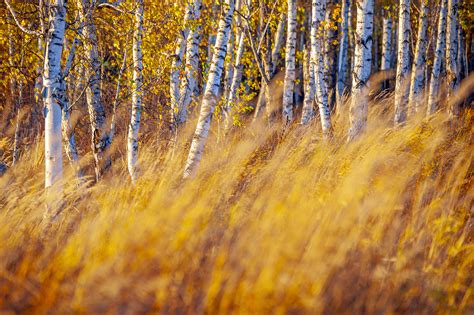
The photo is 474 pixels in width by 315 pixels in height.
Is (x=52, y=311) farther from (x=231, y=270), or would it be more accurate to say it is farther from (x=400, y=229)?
(x=400, y=229)

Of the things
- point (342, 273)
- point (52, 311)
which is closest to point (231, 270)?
point (342, 273)

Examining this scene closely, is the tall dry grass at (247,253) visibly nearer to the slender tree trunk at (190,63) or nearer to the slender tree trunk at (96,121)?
the slender tree trunk at (96,121)

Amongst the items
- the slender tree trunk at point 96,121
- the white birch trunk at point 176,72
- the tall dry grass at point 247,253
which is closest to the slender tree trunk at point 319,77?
the white birch trunk at point 176,72

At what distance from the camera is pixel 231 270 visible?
9.18 ft

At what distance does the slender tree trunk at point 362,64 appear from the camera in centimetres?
650

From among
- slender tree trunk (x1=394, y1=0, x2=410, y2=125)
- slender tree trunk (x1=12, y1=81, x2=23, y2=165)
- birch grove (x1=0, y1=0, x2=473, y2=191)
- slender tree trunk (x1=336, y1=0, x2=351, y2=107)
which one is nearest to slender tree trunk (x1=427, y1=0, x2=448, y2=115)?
birch grove (x1=0, y1=0, x2=473, y2=191)

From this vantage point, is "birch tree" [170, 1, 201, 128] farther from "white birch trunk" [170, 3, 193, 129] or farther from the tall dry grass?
the tall dry grass

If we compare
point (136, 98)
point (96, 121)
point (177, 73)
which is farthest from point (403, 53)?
point (96, 121)

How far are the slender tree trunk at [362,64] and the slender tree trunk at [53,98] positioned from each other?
3774 mm

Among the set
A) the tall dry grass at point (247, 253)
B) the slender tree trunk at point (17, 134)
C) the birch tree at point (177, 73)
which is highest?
the birch tree at point (177, 73)

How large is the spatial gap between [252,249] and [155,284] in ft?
2.06

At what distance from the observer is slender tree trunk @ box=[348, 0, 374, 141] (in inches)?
256

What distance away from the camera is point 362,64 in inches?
267

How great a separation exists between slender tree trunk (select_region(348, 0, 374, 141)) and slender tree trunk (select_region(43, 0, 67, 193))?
3774 millimetres
